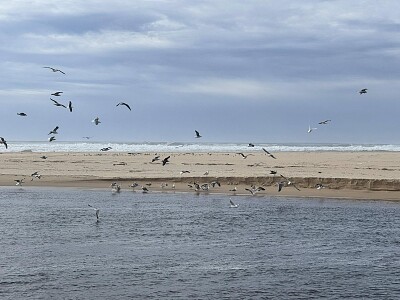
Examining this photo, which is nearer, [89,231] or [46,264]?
[46,264]

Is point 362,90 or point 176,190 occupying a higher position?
point 362,90

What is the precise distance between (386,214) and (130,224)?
10207 millimetres

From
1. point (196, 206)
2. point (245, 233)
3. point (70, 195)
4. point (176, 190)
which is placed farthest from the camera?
point (176, 190)

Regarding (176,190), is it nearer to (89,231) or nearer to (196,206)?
(196,206)

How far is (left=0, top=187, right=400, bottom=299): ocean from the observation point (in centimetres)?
1445

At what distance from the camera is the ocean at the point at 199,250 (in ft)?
47.4

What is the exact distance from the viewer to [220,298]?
1366cm

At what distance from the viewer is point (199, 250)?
742 inches

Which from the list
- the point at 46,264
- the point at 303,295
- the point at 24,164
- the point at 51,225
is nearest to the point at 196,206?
the point at 51,225

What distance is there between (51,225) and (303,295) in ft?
38.5

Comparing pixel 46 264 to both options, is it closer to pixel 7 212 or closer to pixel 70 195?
pixel 7 212

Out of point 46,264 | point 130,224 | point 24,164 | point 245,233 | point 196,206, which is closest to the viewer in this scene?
point 46,264

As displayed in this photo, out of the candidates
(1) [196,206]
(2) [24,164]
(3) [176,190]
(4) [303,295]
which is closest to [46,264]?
(4) [303,295]

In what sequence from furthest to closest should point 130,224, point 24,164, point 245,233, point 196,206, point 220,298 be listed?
point 24,164
point 196,206
point 130,224
point 245,233
point 220,298
